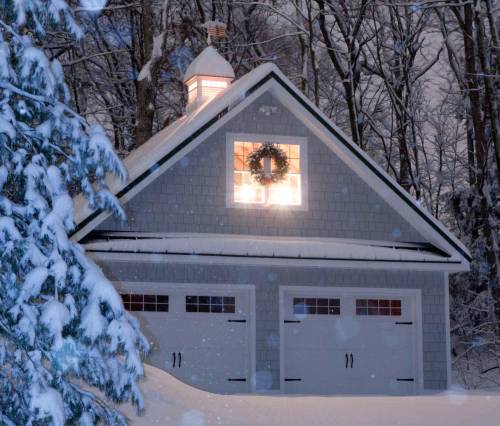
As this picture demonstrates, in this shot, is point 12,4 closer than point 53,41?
Yes

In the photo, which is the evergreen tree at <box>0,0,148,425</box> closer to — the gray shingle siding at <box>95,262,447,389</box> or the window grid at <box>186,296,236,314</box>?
the gray shingle siding at <box>95,262,447,389</box>

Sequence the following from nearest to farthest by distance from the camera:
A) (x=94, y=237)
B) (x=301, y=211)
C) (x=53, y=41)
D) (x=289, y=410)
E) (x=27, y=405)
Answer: (x=27, y=405) < (x=289, y=410) < (x=94, y=237) < (x=301, y=211) < (x=53, y=41)

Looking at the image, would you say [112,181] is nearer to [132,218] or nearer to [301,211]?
[132,218]

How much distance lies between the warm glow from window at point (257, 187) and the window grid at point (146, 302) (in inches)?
89.5

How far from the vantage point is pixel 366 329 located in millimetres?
17625

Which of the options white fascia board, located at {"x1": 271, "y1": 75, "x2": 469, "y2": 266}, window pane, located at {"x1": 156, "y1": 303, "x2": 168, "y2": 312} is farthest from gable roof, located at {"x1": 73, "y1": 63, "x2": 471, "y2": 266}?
window pane, located at {"x1": 156, "y1": 303, "x2": 168, "y2": 312}

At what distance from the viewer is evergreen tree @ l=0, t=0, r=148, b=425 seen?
30.2 ft

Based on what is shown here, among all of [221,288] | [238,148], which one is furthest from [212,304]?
[238,148]

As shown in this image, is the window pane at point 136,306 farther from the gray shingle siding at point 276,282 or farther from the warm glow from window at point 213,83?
the warm glow from window at point 213,83

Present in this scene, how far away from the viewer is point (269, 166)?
17.2m

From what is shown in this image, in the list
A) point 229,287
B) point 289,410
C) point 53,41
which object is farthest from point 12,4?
point 53,41

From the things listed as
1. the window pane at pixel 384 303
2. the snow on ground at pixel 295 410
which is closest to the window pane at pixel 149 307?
the snow on ground at pixel 295 410

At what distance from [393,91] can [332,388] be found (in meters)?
14.9

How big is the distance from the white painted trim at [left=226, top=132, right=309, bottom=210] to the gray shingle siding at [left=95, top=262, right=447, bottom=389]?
114 cm
